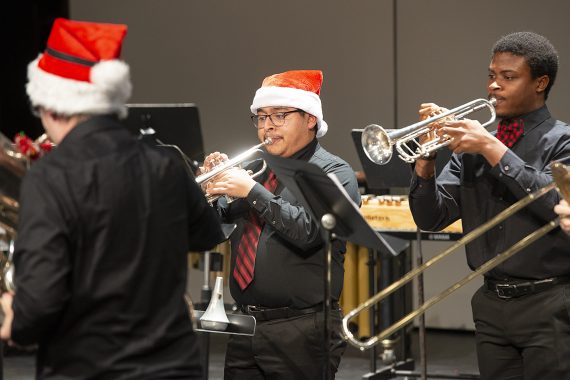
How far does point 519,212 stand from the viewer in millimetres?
3688

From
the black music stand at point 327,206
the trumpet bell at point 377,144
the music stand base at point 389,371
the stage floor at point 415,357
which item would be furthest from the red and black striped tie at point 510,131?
the stage floor at point 415,357

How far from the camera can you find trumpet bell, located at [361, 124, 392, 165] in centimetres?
397

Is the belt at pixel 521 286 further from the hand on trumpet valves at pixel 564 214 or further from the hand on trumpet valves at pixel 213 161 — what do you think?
the hand on trumpet valves at pixel 213 161

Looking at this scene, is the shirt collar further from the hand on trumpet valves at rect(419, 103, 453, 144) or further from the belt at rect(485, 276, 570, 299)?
the belt at rect(485, 276, 570, 299)

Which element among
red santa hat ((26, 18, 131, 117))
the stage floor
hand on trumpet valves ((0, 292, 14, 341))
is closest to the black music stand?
red santa hat ((26, 18, 131, 117))

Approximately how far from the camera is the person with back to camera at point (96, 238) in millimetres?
2453

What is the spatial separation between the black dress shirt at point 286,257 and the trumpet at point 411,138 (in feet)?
0.55

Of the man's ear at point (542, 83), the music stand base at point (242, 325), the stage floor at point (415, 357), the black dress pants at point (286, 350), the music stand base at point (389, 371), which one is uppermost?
the man's ear at point (542, 83)

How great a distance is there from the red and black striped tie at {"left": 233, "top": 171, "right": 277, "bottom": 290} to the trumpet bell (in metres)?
0.54

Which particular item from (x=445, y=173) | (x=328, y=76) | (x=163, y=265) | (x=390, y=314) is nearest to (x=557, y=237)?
(x=445, y=173)

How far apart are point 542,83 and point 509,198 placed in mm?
467

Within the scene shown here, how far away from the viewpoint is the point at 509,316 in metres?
3.63

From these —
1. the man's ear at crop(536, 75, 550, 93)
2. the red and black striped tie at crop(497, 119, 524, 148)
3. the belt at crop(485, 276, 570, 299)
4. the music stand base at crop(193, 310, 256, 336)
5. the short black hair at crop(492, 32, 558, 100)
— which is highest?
the short black hair at crop(492, 32, 558, 100)

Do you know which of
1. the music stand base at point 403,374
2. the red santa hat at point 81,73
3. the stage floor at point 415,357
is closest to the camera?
the red santa hat at point 81,73
